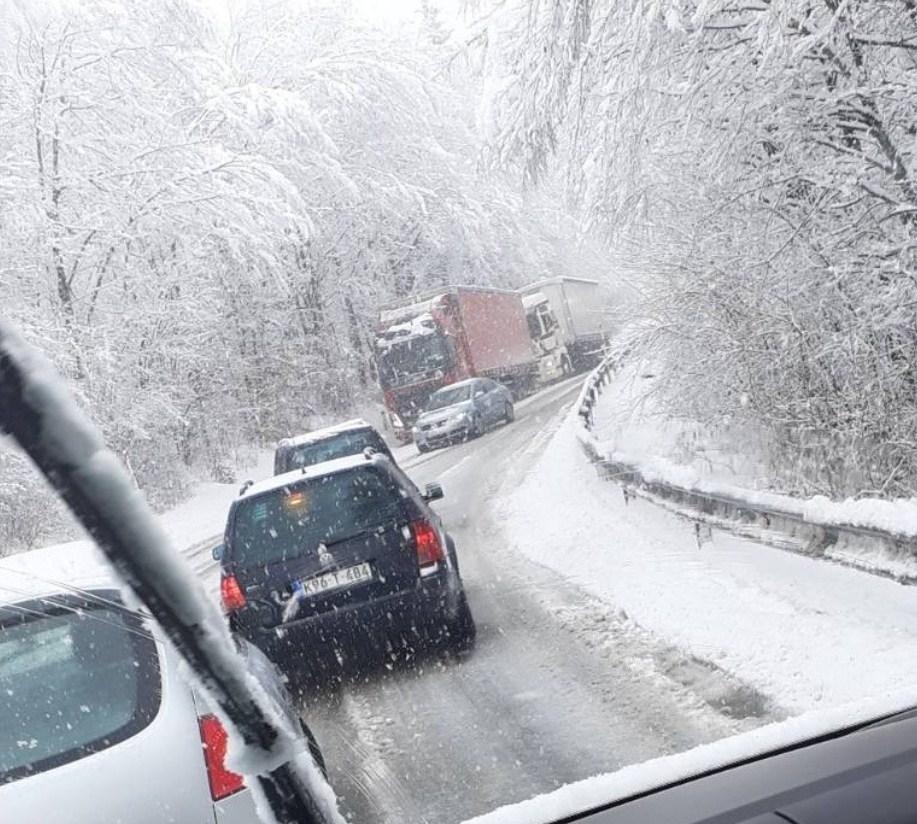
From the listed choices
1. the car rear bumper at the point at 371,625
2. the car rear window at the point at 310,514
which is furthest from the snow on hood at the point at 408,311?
the car rear bumper at the point at 371,625

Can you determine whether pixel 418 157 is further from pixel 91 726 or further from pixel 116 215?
pixel 91 726

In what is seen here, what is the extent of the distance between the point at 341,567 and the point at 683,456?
6855 millimetres

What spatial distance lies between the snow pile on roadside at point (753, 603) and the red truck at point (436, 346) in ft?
46.9

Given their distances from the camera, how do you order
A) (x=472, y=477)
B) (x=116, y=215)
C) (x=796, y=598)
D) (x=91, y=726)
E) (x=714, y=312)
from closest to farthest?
(x=91, y=726) → (x=116, y=215) → (x=796, y=598) → (x=714, y=312) → (x=472, y=477)

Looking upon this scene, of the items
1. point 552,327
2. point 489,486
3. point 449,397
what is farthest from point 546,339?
point 489,486

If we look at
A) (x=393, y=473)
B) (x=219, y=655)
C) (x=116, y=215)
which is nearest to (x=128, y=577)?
(x=219, y=655)

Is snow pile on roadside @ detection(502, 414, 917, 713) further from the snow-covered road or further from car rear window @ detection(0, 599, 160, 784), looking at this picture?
car rear window @ detection(0, 599, 160, 784)

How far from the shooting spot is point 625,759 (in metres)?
4.05

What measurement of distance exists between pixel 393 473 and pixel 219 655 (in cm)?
554

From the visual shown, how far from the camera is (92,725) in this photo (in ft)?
7.50

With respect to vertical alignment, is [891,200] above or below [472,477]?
above

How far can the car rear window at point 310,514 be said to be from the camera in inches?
220

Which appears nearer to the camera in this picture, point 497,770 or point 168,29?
point 168,29

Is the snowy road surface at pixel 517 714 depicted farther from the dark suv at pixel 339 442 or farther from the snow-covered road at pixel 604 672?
the dark suv at pixel 339 442
